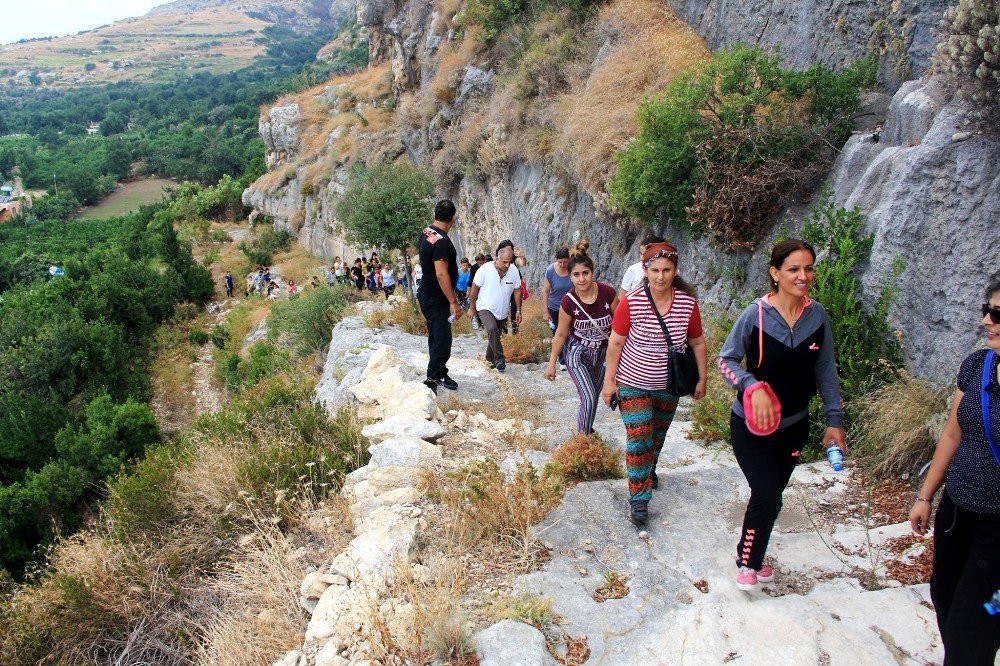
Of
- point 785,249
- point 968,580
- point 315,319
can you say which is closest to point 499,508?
point 785,249

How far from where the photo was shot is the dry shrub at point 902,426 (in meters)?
4.14

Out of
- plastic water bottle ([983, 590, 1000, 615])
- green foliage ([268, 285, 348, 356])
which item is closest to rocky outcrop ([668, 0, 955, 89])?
plastic water bottle ([983, 590, 1000, 615])

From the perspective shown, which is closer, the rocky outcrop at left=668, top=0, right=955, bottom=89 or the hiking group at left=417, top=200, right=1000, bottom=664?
the hiking group at left=417, top=200, right=1000, bottom=664

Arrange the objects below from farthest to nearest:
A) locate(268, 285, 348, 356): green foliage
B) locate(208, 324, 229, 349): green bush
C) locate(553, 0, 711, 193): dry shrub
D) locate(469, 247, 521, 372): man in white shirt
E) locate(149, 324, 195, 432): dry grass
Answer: locate(208, 324, 229, 349): green bush
locate(149, 324, 195, 432): dry grass
locate(268, 285, 348, 356): green foliage
locate(553, 0, 711, 193): dry shrub
locate(469, 247, 521, 372): man in white shirt

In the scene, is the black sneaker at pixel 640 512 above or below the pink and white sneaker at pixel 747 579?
below

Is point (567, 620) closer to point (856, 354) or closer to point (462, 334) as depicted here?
point (856, 354)

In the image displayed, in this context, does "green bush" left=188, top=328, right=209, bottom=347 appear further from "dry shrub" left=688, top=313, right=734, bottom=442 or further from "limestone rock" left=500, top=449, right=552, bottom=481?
"dry shrub" left=688, top=313, right=734, bottom=442

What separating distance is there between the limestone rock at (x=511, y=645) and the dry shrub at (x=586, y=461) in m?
1.62

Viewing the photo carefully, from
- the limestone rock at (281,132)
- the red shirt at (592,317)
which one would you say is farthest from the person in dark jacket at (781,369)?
the limestone rock at (281,132)

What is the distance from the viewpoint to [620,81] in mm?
11172

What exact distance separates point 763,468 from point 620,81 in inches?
382

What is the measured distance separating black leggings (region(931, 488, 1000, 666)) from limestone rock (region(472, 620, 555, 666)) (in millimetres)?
1620

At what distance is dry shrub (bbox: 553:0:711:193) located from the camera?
406 inches

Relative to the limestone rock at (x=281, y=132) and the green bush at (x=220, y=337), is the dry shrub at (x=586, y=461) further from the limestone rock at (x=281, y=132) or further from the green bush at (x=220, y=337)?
the limestone rock at (x=281, y=132)
